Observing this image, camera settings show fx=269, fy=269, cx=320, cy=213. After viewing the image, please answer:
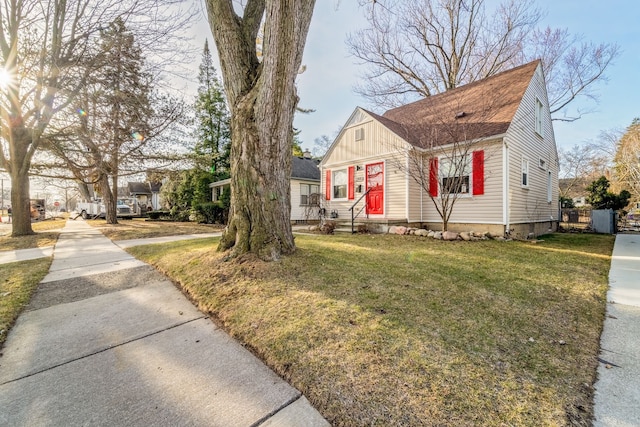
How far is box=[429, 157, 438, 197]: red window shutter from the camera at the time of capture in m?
9.24

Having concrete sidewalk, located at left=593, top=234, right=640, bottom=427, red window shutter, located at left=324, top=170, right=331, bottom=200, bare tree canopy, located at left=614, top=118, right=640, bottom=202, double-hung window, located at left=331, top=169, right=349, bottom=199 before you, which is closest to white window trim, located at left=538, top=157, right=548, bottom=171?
double-hung window, located at left=331, top=169, right=349, bottom=199

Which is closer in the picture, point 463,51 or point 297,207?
point 463,51

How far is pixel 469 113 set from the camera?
31.4ft

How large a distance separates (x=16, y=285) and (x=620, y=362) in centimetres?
663

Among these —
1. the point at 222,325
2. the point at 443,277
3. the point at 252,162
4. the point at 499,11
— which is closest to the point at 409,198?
the point at 443,277

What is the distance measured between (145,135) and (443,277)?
41.2ft

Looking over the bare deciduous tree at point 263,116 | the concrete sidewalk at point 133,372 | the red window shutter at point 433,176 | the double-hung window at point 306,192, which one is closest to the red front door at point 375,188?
the red window shutter at point 433,176

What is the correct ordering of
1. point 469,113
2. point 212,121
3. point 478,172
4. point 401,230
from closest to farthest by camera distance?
point 478,172, point 401,230, point 469,113, point 212,121

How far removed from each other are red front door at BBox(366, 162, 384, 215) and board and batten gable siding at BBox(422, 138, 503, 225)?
2226mm

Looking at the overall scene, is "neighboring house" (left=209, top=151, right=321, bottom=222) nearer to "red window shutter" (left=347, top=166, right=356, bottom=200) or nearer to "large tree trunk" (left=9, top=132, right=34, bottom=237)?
"red window shutter" (left=347, top=166, right=356, bottom=200)

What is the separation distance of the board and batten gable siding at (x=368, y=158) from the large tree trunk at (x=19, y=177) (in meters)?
11.0

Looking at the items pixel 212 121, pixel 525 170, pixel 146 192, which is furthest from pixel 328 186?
pixel 146 192

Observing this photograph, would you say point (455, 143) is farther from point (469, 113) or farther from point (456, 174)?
point (469, 113)

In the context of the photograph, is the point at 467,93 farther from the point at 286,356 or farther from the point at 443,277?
the point at 286,356
